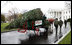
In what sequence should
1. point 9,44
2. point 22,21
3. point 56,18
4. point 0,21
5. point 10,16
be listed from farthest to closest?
1. point 56,18
2. point 9,44
3. point 22,21
4. point 0,21
5. point 10,16

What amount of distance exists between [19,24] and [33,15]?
2.58 feet

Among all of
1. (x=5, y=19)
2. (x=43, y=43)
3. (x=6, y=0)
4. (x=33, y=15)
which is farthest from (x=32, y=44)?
(x=6, y=0)

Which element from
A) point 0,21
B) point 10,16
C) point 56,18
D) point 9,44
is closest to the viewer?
point 10,16

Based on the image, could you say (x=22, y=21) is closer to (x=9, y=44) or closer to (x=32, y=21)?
(x=32, y=21)

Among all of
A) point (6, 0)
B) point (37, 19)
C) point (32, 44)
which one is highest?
point (6, 0)

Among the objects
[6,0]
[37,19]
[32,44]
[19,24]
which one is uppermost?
[6,0]

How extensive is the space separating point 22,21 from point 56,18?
2.05m

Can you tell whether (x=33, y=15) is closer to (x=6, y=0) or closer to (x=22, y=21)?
(x=22, y=21)

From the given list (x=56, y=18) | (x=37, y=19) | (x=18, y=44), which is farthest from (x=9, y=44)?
(x=56, y=18)

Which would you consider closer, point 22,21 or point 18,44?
point 22,21

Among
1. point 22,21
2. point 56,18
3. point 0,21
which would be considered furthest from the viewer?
point 56,18

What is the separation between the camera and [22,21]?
335cm

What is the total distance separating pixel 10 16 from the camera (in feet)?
8.02

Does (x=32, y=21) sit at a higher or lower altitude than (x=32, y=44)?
higher
